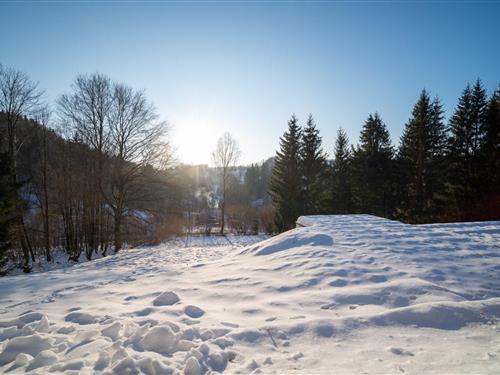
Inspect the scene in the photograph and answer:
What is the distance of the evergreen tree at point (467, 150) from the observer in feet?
51.4

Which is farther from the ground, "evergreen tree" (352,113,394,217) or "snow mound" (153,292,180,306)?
"evergreen tree" (352,113,394,217)

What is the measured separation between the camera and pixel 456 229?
6430mm

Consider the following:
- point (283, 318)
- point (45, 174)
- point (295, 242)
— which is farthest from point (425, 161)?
point (45, 174)

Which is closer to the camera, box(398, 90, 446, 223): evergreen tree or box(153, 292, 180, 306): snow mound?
box(153, 292, 180, 306): snow mound

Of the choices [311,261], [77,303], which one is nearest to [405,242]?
[311,261]

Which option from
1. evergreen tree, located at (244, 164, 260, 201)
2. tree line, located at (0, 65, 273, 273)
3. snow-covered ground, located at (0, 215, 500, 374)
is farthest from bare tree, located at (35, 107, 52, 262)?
evergreen tree, located at (244, 164, 260, 201)

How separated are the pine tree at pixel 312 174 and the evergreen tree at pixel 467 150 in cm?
988

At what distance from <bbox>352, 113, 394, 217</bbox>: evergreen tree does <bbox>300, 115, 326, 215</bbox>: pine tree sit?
3169mm

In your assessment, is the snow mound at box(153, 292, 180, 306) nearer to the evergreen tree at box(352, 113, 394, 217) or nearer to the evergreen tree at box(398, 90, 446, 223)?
the evergreen tree at box(398, 90, 446, 223)

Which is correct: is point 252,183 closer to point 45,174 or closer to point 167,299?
point 45,174

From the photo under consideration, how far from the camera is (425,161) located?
60.0 feet

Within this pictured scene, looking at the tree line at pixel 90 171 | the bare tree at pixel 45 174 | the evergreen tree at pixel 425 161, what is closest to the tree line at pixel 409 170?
the evergreen tree at pixel 425 161

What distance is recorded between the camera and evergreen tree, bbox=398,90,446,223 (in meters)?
17.8

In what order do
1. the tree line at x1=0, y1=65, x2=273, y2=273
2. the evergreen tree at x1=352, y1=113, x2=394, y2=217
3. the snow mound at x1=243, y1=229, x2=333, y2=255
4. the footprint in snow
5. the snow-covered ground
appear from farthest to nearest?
the evergreen tree at x1=352, y1=113, x2=394, y2=217, the tree line at x1=0, y1=65, x2=273, y2=273, the snow mound at x1=243, y1=229, x2=333, y2=255, the footprint in snow, the snow-covered ground
